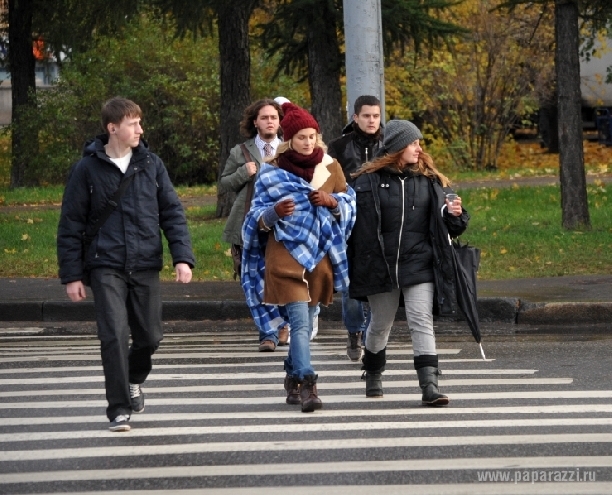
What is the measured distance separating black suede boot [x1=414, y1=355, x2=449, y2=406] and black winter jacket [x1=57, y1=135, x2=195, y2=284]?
1476 mm

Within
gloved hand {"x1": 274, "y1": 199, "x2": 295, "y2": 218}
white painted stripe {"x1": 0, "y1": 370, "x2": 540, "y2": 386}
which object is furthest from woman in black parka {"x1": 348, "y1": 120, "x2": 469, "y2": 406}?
white painted stripe {"x1": 0, "y1": 370, "x2": 540, "y2": 386}

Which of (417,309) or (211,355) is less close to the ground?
(417,309)

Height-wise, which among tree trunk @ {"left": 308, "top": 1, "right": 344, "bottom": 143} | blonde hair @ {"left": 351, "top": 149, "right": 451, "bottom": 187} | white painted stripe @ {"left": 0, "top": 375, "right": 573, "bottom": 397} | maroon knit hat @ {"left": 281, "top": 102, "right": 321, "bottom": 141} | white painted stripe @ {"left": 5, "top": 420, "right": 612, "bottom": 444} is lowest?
white painted stripe @ {"left": 0, "top": 375, "right": 573, "bottom": 397}

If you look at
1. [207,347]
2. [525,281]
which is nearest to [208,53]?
[525,281]

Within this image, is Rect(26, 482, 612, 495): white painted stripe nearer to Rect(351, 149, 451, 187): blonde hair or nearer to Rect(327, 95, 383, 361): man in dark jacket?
Rect(351, 149, 451, 187): blonde hair

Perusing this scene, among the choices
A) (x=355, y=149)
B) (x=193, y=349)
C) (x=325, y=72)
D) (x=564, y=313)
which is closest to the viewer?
(x=355, y=149)

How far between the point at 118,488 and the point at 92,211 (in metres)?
1.83

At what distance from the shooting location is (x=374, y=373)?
27.2 ft

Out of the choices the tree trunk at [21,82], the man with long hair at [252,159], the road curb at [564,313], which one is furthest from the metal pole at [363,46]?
the tree trunk at [21,82]

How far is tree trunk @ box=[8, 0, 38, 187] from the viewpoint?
30.9 m

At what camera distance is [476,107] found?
3206 cm

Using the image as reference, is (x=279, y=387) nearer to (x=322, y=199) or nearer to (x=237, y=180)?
(x=322, y=199)

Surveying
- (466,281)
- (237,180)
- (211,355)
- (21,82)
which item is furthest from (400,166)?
(21,82)

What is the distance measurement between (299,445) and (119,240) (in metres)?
1.46
